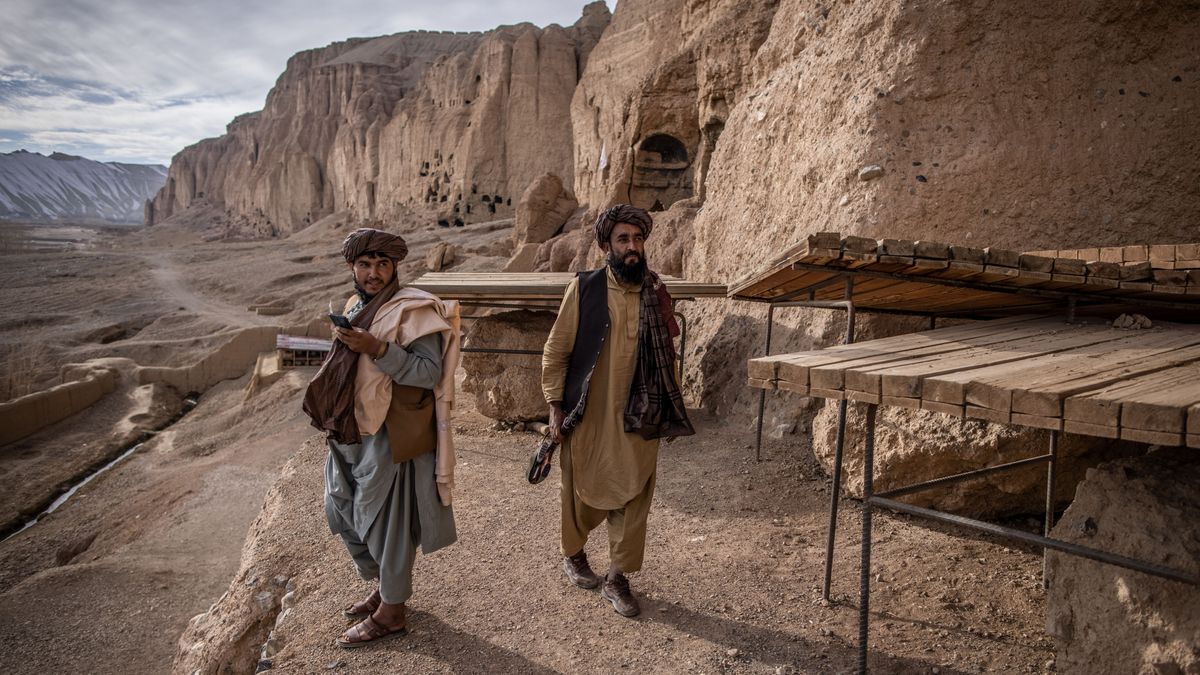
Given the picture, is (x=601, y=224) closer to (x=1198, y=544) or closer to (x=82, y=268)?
(x=1198, y=544)

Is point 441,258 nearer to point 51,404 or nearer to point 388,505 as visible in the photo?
point 51,404

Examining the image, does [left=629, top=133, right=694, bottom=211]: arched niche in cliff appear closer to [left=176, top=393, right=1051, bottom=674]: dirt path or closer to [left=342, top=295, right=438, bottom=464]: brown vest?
[left=176, top=393, right=1051, bottom=674]: dirt path

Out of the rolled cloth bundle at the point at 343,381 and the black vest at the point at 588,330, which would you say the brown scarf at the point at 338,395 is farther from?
the black vest at the point at 588,330

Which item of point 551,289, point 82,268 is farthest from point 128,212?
point 551,289

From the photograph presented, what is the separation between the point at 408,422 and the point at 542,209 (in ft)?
46.6

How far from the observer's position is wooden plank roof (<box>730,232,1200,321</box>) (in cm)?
228

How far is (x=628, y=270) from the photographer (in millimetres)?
2713

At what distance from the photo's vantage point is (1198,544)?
1896mm

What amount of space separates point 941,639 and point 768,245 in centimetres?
363

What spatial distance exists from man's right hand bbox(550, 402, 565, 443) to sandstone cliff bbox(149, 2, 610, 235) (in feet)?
76.8

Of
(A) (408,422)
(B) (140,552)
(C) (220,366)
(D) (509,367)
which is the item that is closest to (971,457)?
(A) (408,422)

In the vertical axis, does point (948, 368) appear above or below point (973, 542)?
above

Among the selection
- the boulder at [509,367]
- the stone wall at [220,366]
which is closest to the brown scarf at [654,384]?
the boulder at [509,367]

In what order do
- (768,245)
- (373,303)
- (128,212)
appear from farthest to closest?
1. (128,212)
2. (768,245)
3. (373,303)
